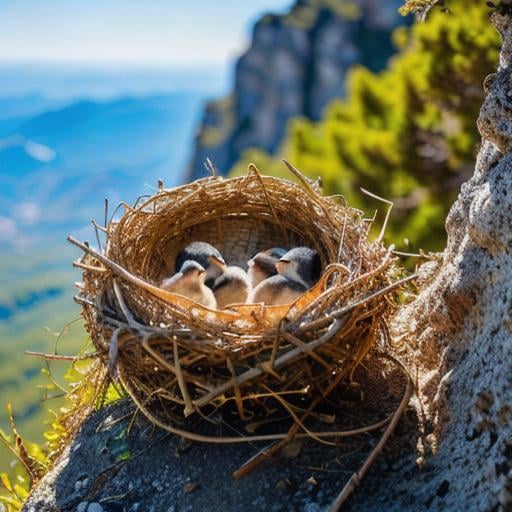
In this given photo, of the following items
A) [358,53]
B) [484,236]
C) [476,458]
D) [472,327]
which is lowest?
[358,53]

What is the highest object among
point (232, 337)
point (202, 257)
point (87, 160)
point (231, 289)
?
point (232, 337)

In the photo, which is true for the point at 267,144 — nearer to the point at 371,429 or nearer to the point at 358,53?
the point at 358,53

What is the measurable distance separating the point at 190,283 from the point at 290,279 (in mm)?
482

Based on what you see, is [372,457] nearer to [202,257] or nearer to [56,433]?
[202,257]

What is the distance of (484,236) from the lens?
2.37 metres

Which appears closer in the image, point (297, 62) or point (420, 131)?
point (420, 131)

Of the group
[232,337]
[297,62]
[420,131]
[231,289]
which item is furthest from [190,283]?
[297,62]

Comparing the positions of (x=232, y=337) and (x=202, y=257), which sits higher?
(x=232, y=337)

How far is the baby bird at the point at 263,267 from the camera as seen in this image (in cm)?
372

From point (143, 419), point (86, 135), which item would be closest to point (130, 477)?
point (143, 419)

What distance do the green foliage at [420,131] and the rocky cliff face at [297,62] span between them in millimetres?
59406

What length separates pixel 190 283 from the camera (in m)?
3.45

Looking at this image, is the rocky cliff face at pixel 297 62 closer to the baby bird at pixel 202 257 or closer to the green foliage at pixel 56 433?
the baby bird at pixel 202 257

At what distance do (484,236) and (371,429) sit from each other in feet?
2.59
